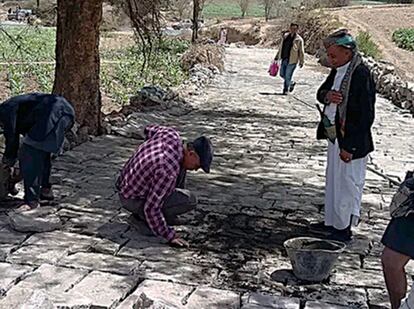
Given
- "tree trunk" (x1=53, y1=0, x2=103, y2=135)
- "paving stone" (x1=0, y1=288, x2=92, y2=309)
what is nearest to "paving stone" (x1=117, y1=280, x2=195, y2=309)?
"paving stone" (x1=0, y1=288, x2=92, y2=309)

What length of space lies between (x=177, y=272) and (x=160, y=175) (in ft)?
2.47

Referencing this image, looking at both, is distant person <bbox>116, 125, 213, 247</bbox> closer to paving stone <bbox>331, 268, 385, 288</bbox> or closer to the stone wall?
paving stone <bbox>331, 268, 385, 288</bbox>

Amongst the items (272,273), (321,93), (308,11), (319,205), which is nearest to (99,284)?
(272,273)

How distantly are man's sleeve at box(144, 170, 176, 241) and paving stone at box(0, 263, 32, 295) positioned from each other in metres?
0.97

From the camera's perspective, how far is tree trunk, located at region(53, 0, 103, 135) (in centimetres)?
1061

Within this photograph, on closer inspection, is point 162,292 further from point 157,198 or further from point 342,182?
point 342,182

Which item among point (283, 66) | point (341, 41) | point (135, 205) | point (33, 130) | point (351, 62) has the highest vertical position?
point (341, 41)

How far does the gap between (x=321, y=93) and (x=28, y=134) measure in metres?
2.48

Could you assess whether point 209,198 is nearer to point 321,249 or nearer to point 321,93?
point 321,93

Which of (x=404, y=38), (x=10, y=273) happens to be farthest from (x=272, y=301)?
(x=404, y=38)

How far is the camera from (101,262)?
550 cm

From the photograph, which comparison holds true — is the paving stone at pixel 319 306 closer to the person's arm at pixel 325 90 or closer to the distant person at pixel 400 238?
the distant person at pixel 400 238

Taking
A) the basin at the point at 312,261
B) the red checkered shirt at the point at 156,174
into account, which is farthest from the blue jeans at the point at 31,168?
the basin at the point at 312,261

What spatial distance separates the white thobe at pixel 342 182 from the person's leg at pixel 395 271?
180 centimetres
